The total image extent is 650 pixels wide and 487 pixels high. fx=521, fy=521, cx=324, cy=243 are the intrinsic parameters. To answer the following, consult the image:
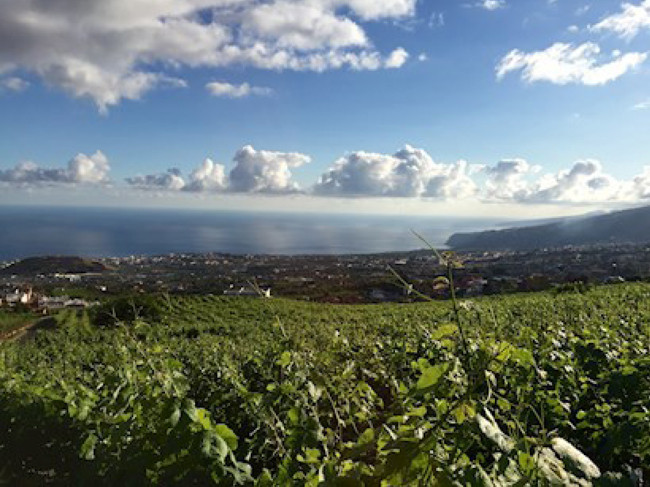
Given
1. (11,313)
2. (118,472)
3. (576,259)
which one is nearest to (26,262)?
(11,313)

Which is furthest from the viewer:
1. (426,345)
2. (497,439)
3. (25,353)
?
(25,353)

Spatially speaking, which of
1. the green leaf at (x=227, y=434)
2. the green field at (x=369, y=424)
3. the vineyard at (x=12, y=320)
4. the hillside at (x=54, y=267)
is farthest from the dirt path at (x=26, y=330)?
the hillside at (x=54, y=267)

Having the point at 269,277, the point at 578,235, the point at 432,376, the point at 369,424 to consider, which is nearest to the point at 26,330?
the point at 369,424

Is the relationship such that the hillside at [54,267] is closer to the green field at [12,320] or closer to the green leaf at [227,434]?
the green field at [12,320]

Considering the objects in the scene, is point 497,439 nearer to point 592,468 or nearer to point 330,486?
point 592,468

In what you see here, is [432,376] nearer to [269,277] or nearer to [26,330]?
[26,330]

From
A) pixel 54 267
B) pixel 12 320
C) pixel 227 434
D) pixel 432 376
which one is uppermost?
pixel 432 376

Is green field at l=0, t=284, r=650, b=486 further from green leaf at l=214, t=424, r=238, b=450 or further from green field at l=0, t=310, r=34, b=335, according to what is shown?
green field at l=0, t=310, r=34, b=335
